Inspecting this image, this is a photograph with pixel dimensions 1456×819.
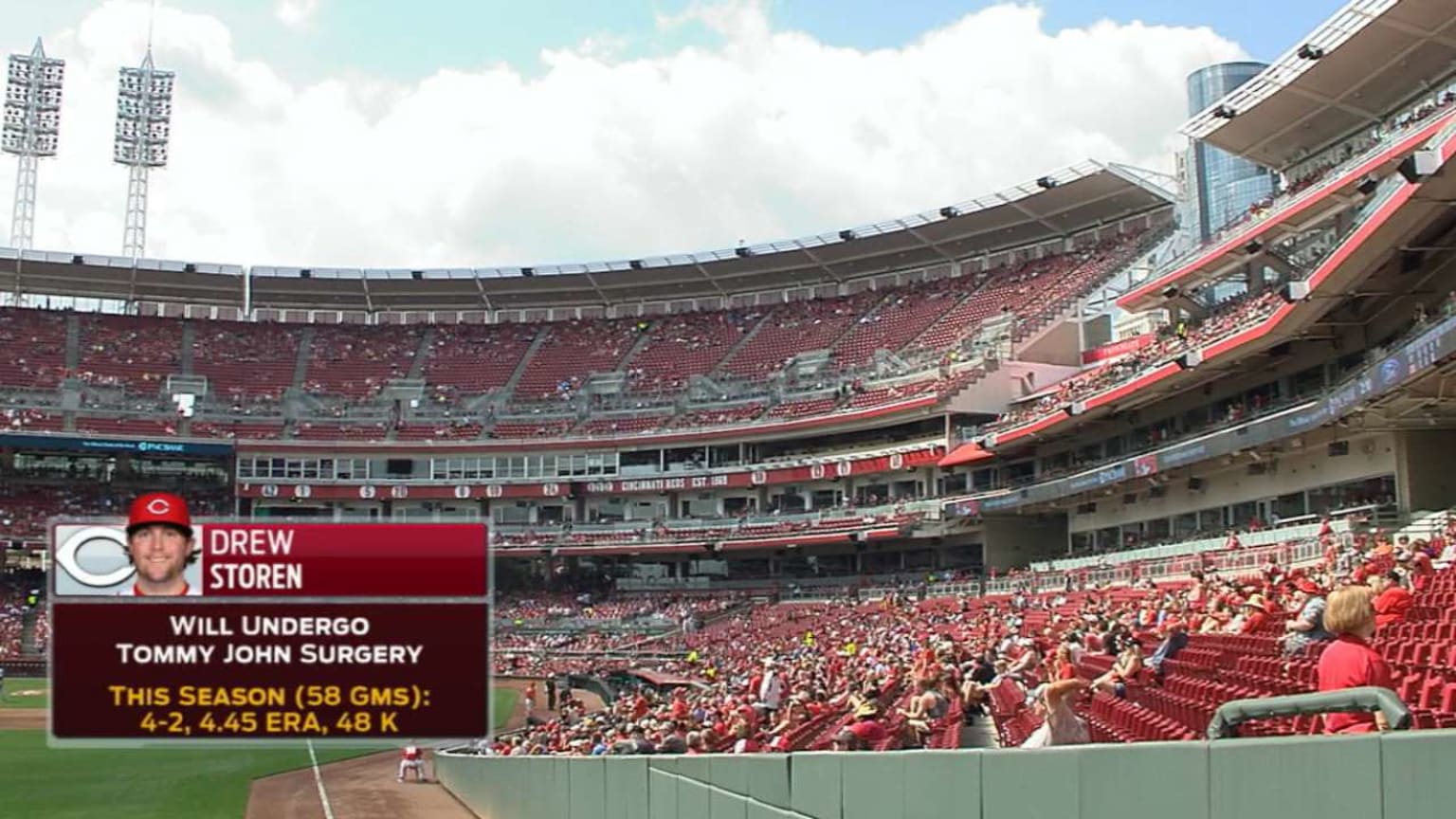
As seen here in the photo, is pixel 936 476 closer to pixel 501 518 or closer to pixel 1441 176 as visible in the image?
pixel 501 518

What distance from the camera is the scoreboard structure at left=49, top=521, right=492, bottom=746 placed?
9.30 meters

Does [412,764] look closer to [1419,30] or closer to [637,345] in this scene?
[1419,30]

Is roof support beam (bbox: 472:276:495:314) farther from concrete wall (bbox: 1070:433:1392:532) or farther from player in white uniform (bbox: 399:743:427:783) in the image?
player in white uniform (bbox: 399:743:427:783)

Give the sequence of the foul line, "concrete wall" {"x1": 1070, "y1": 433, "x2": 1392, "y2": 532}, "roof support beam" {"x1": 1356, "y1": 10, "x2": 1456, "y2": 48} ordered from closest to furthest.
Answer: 1. the foul line
2. "roof support beam" {"x1": 1356, "y1": 10, "x2": 1456, "y2": 48}
3. "concrete wall" {"x1": 1070, "y1": 433, "x2": 1392, "y2": 532}

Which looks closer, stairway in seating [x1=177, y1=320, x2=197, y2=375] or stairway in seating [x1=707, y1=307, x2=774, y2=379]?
stairway in seating [x1=707, y1=307, x2=774, y2=379]

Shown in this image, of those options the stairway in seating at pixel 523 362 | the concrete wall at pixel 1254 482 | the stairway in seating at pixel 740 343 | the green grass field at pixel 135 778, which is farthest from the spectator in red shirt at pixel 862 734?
the stairway in seating at pixel 523 362

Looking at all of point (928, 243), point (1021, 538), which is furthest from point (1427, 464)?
point (928, 243)

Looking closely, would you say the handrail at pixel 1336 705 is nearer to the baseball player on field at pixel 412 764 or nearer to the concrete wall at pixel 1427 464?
the baseball player on field at pixel 412 764

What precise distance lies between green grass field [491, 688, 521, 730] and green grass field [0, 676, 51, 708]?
36.2ft

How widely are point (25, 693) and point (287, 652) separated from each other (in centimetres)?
3545

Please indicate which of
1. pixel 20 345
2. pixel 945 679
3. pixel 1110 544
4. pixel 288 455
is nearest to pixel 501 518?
pixel 288 455

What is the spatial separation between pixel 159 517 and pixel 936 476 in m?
39.9

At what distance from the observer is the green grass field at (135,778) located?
20.6 meters

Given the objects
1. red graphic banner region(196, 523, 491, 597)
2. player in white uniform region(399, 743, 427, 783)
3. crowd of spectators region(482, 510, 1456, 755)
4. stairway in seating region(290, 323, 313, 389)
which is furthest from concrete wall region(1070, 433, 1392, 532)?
stairway in seating region(290, 323, 313, 389)
